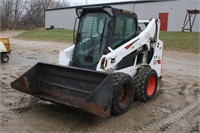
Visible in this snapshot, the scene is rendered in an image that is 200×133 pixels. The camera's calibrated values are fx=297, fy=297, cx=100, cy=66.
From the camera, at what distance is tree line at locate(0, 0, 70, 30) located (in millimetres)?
41719

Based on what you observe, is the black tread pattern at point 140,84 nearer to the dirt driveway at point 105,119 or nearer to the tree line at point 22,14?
the dirt driveway at point 105,119

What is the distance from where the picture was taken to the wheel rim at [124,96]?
5184 millimetres

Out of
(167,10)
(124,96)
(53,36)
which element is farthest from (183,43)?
(124,96)

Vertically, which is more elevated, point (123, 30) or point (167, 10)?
point (167, 10)

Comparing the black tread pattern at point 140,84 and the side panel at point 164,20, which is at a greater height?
the side panel at point 164,20

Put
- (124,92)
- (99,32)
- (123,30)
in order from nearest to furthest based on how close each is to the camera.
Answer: (124,92)
(99,32)
(123,30)

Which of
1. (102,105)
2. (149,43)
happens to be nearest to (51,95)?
(102,105)

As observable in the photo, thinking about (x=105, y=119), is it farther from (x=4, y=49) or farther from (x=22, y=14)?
(x=22, y=14)

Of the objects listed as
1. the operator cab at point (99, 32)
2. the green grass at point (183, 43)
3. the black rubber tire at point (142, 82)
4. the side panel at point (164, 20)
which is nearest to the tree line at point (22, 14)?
the side panel at point (164, 20)

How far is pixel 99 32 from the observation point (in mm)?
5656

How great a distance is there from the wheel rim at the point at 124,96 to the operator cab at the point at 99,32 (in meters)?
0.72

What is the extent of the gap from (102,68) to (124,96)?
0.64m

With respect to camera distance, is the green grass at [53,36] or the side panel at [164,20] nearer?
the green grass at [53,36]

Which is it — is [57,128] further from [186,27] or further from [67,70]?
[186,27]
